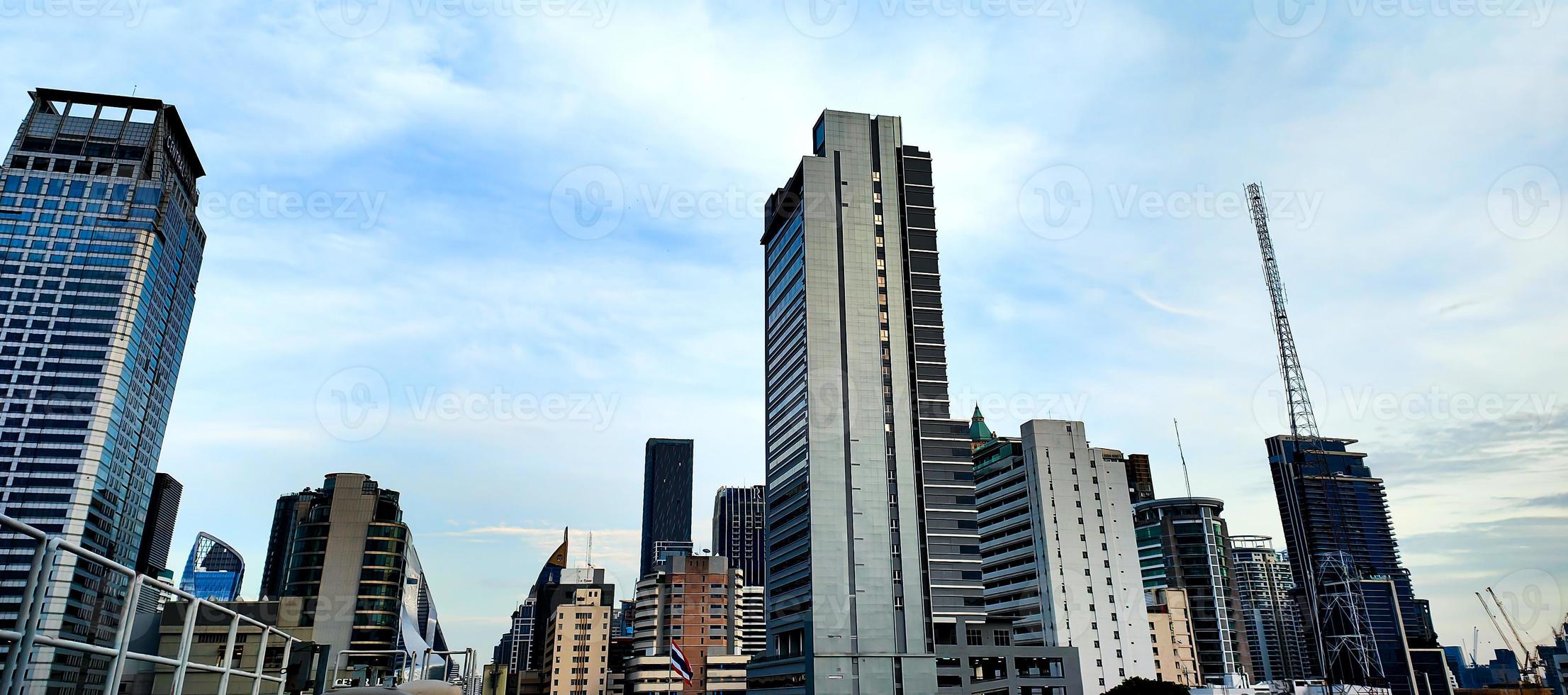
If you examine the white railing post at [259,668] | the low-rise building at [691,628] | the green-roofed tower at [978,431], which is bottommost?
the white railing post at [259,668]

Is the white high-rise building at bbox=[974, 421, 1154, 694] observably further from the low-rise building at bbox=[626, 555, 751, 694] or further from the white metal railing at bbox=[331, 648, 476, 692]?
the white metal railing at bbox=[331, 648, 476, 692]

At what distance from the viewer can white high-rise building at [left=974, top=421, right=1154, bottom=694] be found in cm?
13825

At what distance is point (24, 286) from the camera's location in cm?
15212

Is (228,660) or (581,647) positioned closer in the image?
(228,660)

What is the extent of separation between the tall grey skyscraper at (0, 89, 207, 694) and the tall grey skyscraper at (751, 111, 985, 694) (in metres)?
107

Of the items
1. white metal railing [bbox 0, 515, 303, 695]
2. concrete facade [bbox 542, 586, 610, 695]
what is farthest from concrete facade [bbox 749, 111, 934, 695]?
white metal railing [bbox 0, 515, 303, 695]

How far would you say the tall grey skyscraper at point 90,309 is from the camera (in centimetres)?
14762

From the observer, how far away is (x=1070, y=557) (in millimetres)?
143750

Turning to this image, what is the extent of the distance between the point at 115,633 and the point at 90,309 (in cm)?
18077

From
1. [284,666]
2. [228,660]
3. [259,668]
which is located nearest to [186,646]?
[228,660]

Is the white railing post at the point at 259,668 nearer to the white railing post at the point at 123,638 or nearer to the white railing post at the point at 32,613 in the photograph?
the white railing post at the point at 123,638

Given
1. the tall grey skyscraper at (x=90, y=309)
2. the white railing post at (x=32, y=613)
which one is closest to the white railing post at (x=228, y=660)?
the white railing post at (x=32, y=613)

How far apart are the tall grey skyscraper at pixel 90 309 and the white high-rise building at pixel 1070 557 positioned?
144 metres

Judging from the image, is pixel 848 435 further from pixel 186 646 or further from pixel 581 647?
pixel 581 647
